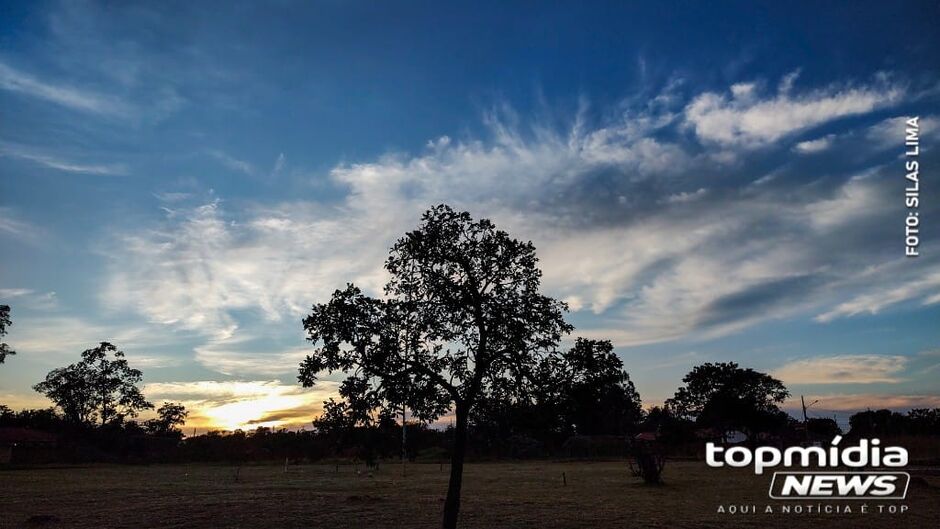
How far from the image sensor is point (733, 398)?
10838 centimetres

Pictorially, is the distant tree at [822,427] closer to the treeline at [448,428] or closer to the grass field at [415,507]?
the treeline at [448,428]

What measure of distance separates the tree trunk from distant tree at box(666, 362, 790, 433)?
100933 millimetres

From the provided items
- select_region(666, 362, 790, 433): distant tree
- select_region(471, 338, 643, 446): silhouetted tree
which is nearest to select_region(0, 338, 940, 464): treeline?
select_region(666, 362, 790, 433): distant tree

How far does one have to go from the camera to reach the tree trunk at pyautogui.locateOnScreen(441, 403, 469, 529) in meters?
21.0

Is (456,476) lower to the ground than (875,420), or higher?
higher

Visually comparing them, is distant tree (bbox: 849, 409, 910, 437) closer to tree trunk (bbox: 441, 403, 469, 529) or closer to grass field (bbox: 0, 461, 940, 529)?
grass field (bbox: 0, 461, 940, 529)

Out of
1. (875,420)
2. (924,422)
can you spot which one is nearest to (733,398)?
(924,422)

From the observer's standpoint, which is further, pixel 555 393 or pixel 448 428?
pixel 448 428

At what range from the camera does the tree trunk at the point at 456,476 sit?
21.0 m

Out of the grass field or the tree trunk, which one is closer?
the tree trunk

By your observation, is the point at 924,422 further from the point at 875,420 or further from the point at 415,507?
the point at 415,507

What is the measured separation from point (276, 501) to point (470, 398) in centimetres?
1879

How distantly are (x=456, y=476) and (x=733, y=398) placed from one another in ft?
334

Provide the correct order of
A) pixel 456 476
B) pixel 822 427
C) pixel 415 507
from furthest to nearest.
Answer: pixel 822 427 < pixel 415 507 < pixel 456 476
